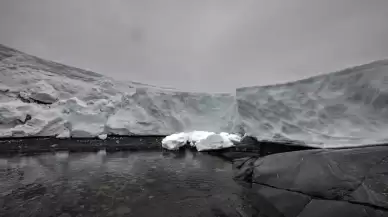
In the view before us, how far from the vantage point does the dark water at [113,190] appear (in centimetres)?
356

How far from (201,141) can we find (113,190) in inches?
287

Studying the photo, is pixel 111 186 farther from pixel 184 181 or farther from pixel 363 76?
pixel 363 76

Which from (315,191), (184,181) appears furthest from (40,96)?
(315,191)

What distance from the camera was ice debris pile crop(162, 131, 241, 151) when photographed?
10820mm

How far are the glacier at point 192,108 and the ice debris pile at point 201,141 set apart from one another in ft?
0.27

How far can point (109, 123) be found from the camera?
1319 cm

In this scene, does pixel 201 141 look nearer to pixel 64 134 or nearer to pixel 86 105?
Answer: pixel 64 134

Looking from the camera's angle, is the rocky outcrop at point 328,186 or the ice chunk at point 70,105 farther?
the ice chunk at point 70,105

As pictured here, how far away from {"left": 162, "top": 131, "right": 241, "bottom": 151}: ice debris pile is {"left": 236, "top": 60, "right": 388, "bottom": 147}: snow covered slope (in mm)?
2488

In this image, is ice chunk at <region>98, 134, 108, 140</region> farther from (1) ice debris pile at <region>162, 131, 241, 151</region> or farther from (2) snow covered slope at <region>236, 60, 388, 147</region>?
(2) snow covered slope at <region>236, 60, 388, 147</region>

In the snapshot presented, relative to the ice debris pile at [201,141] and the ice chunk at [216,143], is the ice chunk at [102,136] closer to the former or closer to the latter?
the ice debris pile at [201,141]

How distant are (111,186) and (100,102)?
35.8ft

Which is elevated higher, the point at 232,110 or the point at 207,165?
the point at 232,110

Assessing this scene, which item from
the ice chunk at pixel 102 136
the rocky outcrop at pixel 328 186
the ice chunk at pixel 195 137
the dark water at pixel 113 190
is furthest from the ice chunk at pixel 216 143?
the ice chunk at pixel 102 136
